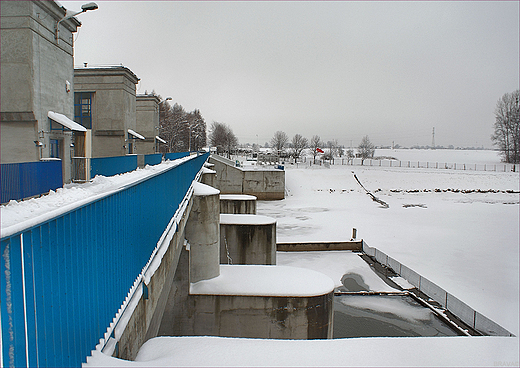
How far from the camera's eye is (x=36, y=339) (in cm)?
227

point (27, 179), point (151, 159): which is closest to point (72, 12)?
point (151, 159)

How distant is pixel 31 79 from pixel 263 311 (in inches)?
551

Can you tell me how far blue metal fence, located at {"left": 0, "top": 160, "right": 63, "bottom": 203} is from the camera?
19.8 ft

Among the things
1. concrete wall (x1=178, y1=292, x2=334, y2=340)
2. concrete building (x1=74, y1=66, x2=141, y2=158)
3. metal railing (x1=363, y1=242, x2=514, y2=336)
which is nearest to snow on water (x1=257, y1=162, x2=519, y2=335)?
metal railing (x1=363, y1=242, x2=514, y2=336)

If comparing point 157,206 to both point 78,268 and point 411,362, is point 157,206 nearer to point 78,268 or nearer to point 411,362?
point 78,268

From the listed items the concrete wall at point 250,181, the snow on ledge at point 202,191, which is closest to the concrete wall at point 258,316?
the snow on ledge at point 202,191

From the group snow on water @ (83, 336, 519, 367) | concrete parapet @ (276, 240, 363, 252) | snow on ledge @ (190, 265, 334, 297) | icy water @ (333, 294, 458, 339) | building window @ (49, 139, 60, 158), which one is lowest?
icy water @ (333, 294, 458, 339)

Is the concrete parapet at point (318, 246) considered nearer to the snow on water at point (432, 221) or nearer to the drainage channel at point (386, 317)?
the snow on water at point (432, 221)

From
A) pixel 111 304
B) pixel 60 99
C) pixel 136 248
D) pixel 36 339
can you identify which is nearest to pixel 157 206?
pixel 136 248

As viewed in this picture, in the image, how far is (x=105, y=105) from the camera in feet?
99.2

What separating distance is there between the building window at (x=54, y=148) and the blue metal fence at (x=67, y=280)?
629 inches

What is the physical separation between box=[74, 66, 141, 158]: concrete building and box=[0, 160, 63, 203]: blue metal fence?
23.9 m

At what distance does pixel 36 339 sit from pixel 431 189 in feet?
192

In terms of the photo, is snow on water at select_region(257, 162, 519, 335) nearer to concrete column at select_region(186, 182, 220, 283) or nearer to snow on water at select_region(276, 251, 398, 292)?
snow on water at select_region(276, 251, 398, 292)
